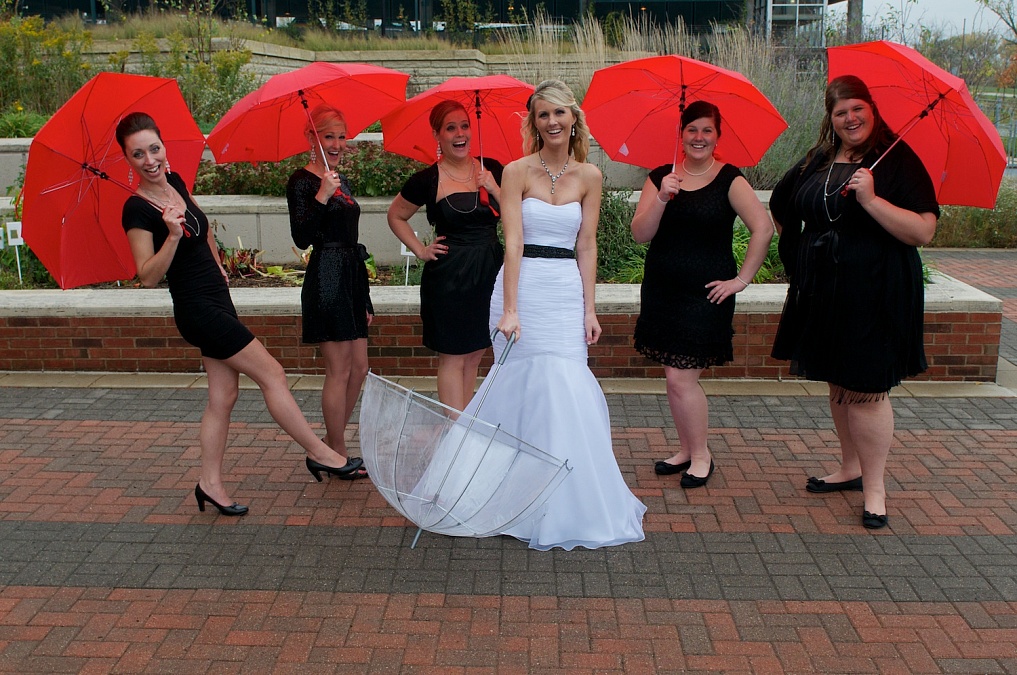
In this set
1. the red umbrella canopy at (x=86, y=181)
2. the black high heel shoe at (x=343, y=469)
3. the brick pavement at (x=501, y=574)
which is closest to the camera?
the brick pavement at (x=501, y=574)

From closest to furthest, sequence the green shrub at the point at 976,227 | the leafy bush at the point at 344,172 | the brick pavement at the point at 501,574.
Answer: the brick pavement at the point at 501,574
the leafy bush at the point at 344,172
the green shrub at the point at 976,227

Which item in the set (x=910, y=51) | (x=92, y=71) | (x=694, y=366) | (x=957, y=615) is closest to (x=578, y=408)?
(x=694, y=366)

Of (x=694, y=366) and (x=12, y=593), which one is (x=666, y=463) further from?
(x=12, y=593)

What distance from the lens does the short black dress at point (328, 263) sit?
14.5 feet

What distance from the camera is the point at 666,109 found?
4.77m

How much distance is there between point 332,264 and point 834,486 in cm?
271

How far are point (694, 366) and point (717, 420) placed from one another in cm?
122

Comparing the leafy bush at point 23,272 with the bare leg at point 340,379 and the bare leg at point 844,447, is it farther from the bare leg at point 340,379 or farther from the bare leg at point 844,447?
the bare leg at point 844,447

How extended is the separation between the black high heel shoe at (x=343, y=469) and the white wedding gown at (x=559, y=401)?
873 millimetres

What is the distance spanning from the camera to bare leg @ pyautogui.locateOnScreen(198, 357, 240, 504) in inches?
166

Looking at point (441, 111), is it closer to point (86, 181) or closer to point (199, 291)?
point (199, 291)

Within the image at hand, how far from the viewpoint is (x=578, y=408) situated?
161 inches

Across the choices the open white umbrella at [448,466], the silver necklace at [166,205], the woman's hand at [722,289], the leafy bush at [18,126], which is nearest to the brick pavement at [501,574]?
the open white umbrella at [448,466]

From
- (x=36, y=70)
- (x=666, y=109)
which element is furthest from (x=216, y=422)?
(x=36, y=70)
